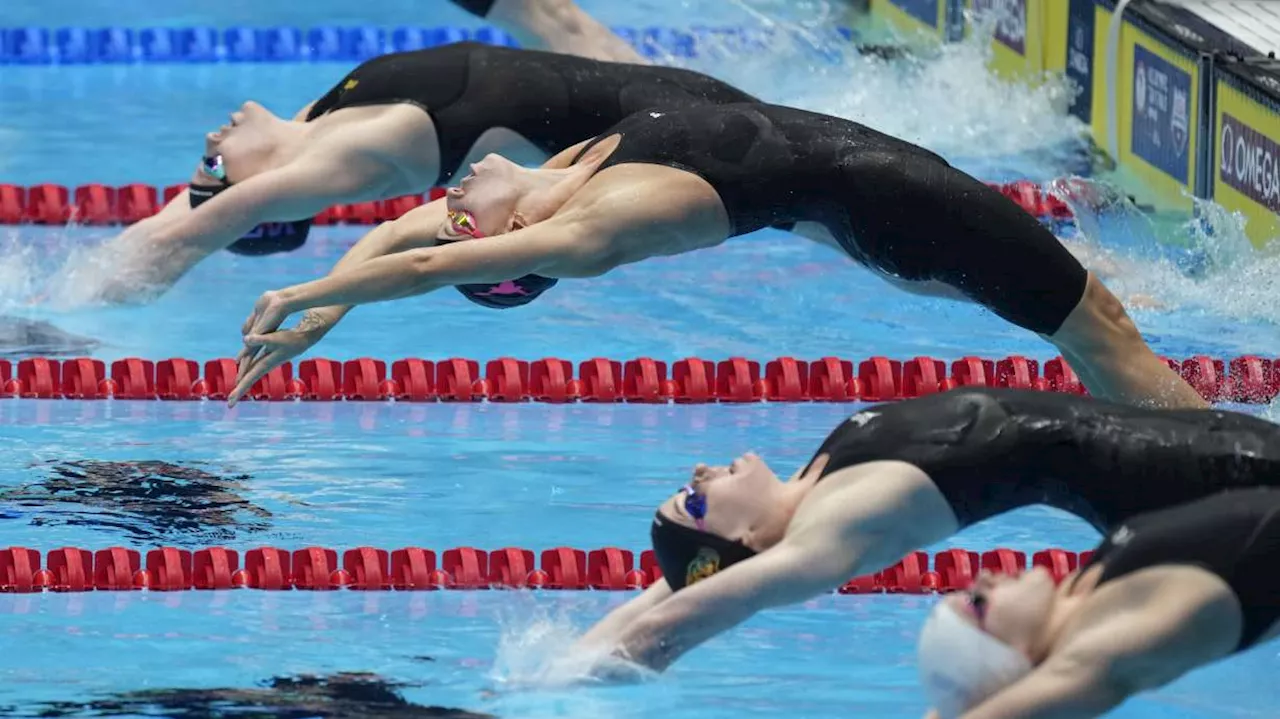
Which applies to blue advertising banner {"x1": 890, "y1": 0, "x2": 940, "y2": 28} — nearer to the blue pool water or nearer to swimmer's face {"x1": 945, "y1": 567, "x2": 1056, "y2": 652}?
the blue pool water

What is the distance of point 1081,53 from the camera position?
25.3 ft

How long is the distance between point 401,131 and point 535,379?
0.86m

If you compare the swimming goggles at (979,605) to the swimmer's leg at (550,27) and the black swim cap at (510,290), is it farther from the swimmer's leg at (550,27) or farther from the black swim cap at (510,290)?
the swimmer's leg at (550,27)

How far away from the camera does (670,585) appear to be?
340cm

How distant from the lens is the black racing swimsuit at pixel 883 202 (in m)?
4.36

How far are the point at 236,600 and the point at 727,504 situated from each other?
143 centimetres

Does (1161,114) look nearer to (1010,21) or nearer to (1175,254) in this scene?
(1175,254)

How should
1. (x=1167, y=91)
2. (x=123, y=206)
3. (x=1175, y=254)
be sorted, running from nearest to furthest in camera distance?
(x=1175, y=254) → (x=1167, y=91) → (x=123, y=206)

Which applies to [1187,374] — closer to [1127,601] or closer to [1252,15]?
[1252,15]

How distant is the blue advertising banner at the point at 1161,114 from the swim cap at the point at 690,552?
3771 mm

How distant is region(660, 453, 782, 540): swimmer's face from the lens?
3.31 metres

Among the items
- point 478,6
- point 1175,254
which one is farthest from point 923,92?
point 478,6

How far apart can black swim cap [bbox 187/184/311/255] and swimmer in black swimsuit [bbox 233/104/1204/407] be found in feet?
2.28

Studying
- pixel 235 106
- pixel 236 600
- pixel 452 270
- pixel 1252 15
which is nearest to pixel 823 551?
pixel 452 270
